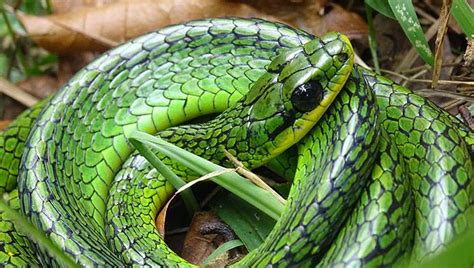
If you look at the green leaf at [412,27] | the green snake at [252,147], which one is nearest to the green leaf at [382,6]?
the green leaf at [412,27]

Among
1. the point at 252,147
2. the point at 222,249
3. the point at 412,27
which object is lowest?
the point at 222,249

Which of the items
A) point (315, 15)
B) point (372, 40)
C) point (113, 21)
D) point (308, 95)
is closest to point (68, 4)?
point (113, 21)

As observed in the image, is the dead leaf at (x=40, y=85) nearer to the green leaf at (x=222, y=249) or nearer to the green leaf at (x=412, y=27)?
the green leaf at (x=222, y=249)

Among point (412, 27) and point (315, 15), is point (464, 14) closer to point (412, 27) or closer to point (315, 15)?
point (412, 27)

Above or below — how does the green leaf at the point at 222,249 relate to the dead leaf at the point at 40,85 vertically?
below

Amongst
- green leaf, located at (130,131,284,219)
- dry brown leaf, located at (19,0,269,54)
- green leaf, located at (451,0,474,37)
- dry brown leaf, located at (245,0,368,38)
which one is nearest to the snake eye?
green leaf, located at (130,131,284,219)

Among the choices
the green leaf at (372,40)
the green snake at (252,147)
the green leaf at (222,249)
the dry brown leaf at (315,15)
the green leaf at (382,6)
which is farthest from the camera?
the dry brown leaf at (315,15)

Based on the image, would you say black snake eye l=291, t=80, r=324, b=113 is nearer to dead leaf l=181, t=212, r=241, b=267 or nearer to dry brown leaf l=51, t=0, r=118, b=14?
dead leaf l=181, t=212, r=241, b=267
